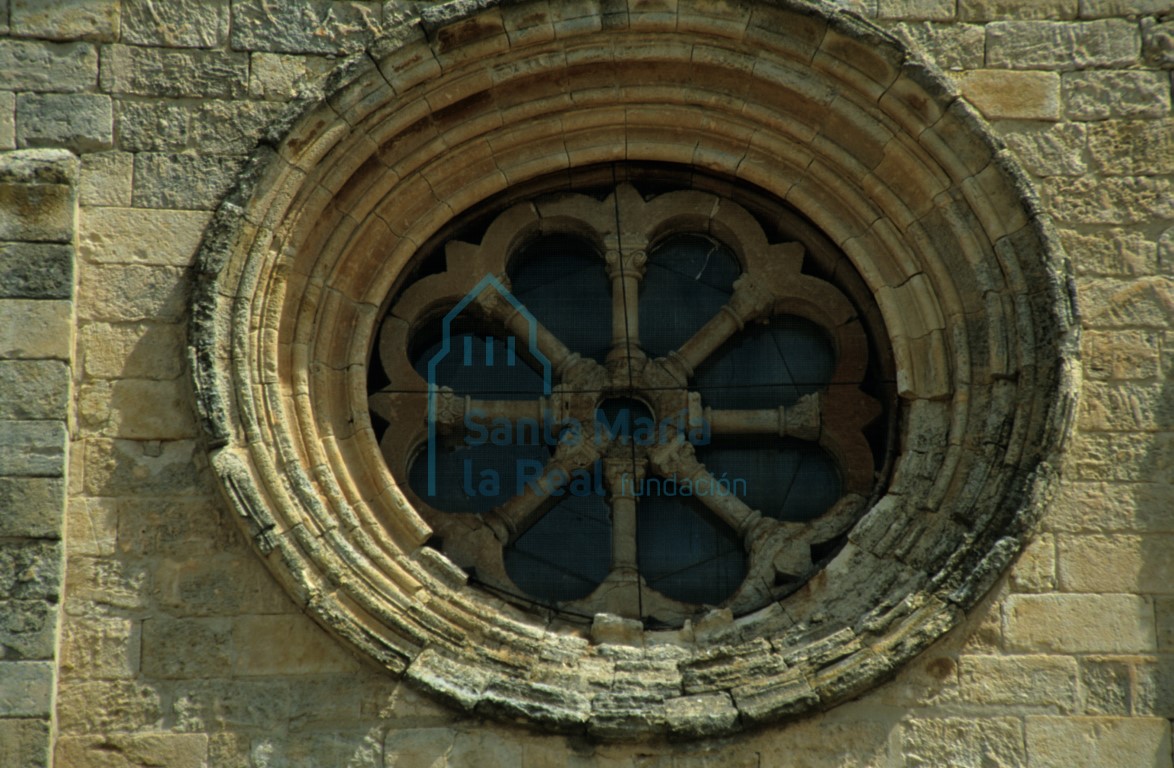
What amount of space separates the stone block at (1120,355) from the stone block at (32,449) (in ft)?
13.2

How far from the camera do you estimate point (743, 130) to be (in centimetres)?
807

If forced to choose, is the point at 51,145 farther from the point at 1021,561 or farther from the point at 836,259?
the point at 1021,561

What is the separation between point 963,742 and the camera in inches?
276

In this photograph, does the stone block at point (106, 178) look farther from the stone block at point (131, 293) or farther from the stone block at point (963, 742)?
the stone block at point (963, 742)

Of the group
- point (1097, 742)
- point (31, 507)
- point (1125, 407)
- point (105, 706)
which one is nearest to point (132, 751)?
point (105, 706)

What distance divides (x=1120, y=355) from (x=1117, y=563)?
847mm

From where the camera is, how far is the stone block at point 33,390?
7023 mm

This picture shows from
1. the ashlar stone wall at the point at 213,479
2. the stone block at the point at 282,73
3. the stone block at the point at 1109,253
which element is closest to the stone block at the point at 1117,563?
the ashlar stone wall at the point at 213,479

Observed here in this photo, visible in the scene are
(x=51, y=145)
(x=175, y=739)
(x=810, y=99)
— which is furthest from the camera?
(x=810, y=99)

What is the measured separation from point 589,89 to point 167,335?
2108mm

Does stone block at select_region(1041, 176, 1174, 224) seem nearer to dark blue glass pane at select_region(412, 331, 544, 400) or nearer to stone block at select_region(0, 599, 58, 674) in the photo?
dark blue glass pane at select_region(412, 331, 544, 400)

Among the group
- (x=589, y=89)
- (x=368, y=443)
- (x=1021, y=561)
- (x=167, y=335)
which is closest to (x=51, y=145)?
(x=167, y=335)

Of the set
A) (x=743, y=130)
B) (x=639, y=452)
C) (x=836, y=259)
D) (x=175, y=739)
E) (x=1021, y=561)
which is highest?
(x=743, y=130)

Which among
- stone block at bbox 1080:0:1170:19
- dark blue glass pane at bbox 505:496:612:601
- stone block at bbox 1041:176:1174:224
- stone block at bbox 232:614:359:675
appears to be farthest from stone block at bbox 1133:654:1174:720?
stone block at bbox 232:614:359:675
